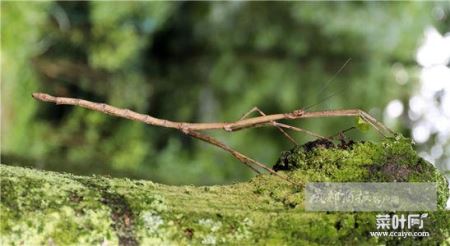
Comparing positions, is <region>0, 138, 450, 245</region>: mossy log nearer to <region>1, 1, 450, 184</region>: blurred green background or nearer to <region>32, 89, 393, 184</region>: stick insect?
<region>32, 89, 393, 184</region>: stick insect

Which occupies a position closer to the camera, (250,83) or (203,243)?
(203,243)

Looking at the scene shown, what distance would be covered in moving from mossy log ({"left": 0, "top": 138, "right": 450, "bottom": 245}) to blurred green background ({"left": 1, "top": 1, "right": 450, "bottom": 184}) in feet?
13.4

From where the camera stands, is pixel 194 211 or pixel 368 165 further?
pixel 368 165

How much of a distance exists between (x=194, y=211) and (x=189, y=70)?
6221mm

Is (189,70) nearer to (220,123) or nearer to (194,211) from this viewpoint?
(220,123)

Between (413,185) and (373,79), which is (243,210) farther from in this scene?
(373,79)

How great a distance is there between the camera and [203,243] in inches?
Result: 60.9

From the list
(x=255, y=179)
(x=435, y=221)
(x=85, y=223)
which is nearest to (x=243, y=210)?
(x=255, y=179)

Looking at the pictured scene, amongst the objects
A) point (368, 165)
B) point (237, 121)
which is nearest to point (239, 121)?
point (237, 121)

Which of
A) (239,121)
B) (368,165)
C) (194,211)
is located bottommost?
(194,211)

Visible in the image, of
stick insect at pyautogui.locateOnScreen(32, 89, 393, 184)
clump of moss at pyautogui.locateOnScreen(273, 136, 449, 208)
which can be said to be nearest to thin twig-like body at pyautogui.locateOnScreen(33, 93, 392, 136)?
stick insect at pyautogui.locateOnScreen(32, 89, 393, 184)

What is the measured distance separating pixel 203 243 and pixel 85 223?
30 cm

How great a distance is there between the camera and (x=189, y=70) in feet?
25.3

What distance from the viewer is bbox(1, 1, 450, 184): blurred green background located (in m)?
6.21
